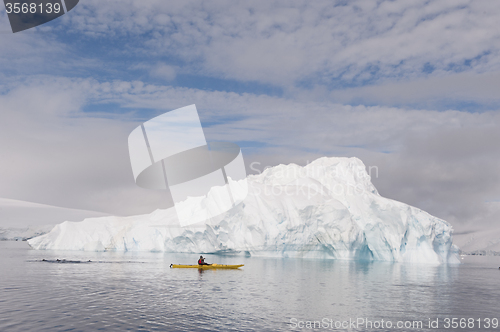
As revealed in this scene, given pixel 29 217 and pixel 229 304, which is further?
pixel 29 217

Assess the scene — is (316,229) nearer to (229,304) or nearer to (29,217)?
(229,304)

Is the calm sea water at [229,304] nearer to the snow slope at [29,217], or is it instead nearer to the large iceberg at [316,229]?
the large iceberg at [316,229]

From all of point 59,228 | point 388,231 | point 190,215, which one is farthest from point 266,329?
point 59,228

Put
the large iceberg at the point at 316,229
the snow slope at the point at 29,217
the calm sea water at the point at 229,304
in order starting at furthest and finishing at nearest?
the snow slope at the point at 29,217 → the large iceberg at the point at 316,229 → the calm sea water at the point at 229,304

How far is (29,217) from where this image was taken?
410ft

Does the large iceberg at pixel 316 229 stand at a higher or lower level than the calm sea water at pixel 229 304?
higher

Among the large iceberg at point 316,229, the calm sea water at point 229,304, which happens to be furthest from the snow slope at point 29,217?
the calm sea water at point 229,304

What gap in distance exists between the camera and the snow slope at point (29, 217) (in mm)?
120062

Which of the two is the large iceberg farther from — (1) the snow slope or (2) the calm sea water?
(1) the snow slope

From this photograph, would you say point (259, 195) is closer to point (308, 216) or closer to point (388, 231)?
point (308, 216)

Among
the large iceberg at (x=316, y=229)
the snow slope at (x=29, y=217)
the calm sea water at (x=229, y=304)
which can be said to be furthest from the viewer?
the snow slope at (x=29, y=217)

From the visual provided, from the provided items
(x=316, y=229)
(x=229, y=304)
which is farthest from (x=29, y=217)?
(x=229, y=304)

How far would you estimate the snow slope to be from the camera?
394 feet

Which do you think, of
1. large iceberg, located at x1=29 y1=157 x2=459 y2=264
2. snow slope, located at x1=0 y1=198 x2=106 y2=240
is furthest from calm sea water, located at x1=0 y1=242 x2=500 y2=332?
snow slope, located at x1=0 y1=198 x2=106 y2=240
